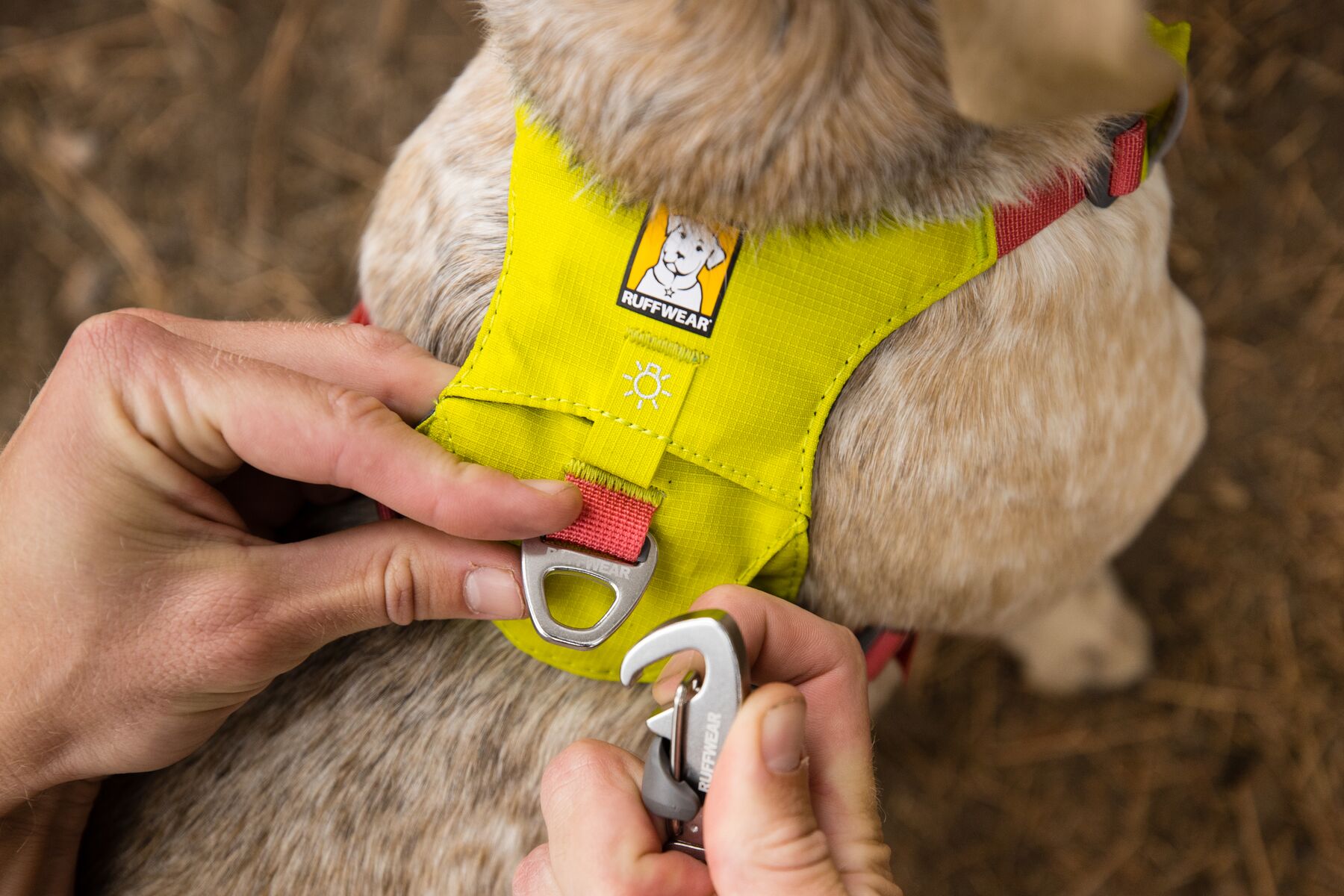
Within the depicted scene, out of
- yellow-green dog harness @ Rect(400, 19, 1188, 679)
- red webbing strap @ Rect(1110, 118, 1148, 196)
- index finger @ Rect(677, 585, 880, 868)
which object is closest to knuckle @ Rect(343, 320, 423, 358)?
yellow-green dog harness @ Rect(400, 19, 1188, 679)

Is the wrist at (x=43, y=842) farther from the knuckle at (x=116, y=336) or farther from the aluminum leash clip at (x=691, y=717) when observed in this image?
the aluminum leash clip at (x=691, y=717)

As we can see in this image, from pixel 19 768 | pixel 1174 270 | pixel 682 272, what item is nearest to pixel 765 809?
pixel 682 272

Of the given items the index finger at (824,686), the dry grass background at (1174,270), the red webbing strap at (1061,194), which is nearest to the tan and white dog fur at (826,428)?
the red webbing strap at (1061,194)

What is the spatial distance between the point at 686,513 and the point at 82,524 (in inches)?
25.8

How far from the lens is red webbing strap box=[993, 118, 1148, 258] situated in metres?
0.97

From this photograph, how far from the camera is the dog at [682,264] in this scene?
95 centimetres

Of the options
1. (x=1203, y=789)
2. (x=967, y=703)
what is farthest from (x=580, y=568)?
(x=1203, y=789)

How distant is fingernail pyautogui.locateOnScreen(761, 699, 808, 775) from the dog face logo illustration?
37 centimetres

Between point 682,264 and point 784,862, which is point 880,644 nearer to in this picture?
point 784,862

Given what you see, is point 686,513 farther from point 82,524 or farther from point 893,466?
point 82,524

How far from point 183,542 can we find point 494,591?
1.16 ft

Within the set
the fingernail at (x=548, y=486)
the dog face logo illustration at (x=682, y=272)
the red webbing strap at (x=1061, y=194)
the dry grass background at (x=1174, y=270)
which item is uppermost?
the dog face logo illustration at (x=682, y=272)

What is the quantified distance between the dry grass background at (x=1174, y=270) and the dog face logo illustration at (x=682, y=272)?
1.56m

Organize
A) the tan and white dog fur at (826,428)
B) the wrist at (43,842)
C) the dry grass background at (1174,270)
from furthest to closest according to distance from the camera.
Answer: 1. the dry grass background at (1174,270)
2. the wrist at (43,842)
3. the tan and white dog fur at (826,428)
